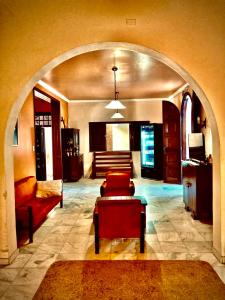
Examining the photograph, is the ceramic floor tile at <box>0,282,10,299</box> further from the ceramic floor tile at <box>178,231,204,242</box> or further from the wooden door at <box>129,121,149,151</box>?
the wooden door at <box>129,121,149,151</box>

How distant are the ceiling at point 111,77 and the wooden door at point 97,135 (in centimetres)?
119

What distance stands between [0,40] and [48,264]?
2823mm

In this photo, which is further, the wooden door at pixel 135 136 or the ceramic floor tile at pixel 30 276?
the wooden door at pixel 135 136

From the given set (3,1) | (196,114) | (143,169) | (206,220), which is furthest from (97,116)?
(3,1)

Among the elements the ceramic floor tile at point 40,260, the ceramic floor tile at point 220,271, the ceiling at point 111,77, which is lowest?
the ceramic floor tile at point 220,271

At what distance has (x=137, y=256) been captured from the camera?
10.9ft

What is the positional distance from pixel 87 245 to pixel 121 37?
114 inches

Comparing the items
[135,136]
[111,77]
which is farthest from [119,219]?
[135,136]

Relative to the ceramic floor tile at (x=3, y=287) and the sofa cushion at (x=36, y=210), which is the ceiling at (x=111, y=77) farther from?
the ceramic floor tile at (x=3, y=287)

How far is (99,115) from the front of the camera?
10305 millimetres

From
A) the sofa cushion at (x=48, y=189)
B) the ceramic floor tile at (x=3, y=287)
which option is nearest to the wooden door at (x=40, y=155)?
the sofa cushion at (x=48, y=189)

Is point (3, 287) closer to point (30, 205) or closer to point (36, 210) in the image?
point (36, 210)

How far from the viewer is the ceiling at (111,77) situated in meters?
5.05

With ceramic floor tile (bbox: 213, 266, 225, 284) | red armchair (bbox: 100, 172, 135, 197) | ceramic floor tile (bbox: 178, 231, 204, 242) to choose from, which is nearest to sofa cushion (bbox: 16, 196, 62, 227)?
red armchair (bbox: 100, 172, 135, 197)
